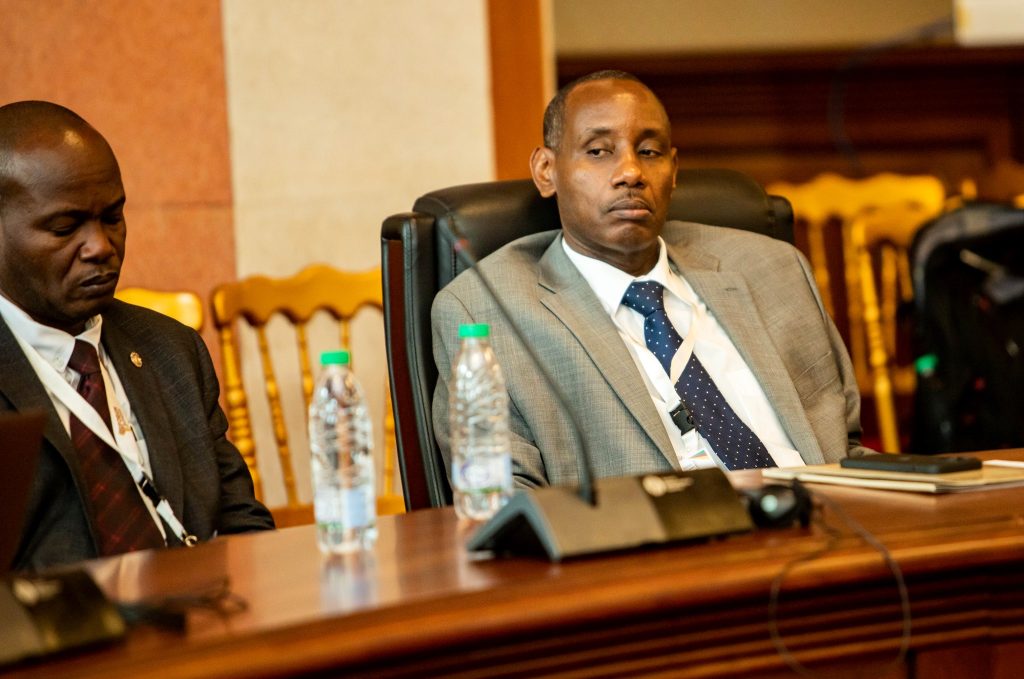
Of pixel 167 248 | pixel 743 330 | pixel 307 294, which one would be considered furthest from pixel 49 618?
pixel 167 248

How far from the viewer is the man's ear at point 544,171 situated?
240cm

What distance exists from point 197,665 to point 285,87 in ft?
9.16

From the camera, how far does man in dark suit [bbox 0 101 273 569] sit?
170cm

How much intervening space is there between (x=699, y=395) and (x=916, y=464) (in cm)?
62

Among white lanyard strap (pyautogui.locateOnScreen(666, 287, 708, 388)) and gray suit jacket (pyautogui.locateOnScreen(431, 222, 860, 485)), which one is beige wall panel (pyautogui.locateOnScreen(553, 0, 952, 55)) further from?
white lanyard strap (pyautogui.locateOnScreen(666, 287, 708, 388))

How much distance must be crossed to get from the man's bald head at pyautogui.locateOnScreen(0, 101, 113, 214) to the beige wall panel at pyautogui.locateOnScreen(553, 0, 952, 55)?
367cm

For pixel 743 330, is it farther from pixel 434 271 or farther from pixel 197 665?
pixel 197 665

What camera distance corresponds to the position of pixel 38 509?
5.49 feet

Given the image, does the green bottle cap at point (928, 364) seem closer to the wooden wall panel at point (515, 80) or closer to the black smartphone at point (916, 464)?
the wooden wall panel at point (515, 80)

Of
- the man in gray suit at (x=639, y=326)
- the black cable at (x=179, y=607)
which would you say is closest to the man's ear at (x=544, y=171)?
the man in gray suit at (x=639, y=326)

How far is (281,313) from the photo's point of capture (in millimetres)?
2930

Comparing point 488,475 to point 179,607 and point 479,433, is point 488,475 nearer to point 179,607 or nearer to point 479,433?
point 479,433

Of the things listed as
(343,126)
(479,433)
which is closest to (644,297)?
(479,433)

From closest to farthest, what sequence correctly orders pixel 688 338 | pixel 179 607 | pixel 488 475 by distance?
1. pixel 179 607
2. pixel 488 475
3. pixel 688 338
